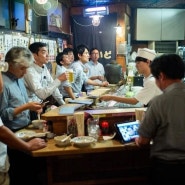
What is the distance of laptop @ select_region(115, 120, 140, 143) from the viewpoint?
2283 millimetres

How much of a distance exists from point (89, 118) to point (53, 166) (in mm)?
570

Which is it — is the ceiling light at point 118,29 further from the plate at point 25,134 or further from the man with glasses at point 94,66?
the plate at point 25,134

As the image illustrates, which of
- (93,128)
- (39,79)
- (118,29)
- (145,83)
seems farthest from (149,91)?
(118,29)

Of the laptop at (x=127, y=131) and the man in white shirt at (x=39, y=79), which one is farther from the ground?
the man in white shirt at (x=39, y=79)

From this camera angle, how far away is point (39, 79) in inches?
137

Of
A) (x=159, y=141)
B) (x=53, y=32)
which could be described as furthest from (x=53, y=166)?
(x=53, y=32)

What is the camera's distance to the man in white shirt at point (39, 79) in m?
3.28

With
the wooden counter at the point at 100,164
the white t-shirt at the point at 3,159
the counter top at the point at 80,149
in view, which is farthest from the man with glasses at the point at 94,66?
the white t-shirt at the point at 3,159

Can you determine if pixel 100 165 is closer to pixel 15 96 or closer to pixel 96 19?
pixel 15 96

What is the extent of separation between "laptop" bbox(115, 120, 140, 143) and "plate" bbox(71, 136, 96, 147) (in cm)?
24

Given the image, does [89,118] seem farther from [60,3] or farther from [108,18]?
[108,18]

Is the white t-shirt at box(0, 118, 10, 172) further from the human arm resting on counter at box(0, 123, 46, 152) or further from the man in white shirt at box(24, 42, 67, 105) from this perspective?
the man in white shirt at box(24, 42, 67, 105)

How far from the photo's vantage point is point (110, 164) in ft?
8.63

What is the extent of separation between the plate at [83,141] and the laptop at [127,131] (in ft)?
0.79
